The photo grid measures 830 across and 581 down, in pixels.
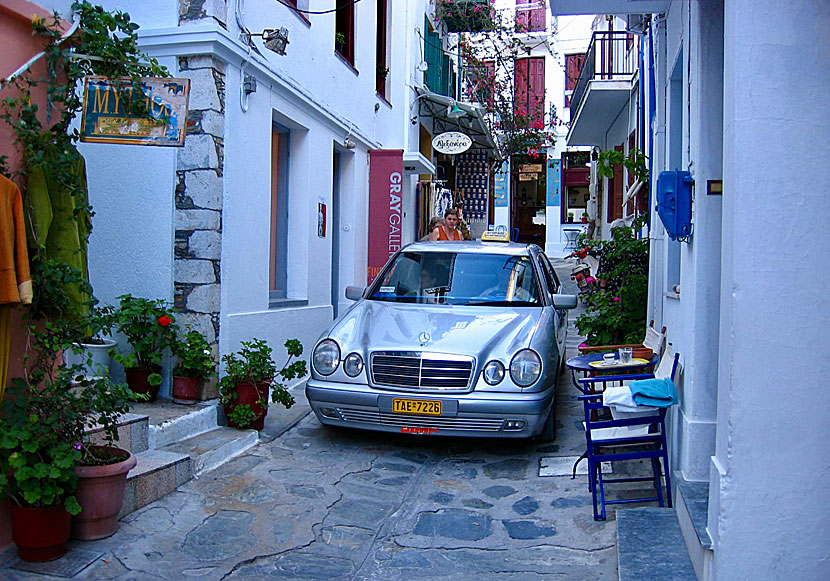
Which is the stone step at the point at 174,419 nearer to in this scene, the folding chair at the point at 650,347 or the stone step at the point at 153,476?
the stone step at the point at 153,476

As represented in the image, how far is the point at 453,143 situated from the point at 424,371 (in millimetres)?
9160

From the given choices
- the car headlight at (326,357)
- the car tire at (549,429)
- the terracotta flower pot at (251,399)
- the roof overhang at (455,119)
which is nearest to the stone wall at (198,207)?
the terracotta flower pot at (251,399)

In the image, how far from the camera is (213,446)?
223 inches

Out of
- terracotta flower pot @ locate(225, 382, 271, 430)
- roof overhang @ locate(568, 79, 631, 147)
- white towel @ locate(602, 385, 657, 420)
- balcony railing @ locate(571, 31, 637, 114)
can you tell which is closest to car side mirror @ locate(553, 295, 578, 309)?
white towel @ locate(602, 385, 657, 420)

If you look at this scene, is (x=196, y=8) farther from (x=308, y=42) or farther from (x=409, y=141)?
(x=409, y=141)

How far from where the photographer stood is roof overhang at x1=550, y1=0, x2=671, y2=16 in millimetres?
5727

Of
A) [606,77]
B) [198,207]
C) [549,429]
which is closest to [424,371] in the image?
[549,429]

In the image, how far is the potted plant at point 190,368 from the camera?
621 cm

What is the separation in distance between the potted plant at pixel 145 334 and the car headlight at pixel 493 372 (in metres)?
2.56

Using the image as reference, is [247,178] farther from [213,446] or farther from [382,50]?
[382,50]

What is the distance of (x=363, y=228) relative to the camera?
1167cm

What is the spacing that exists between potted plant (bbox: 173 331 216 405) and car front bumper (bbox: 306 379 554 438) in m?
1.00

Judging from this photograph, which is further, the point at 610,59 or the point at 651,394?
the point at 610,59

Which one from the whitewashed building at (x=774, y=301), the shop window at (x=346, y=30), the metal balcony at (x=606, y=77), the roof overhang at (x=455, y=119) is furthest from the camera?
the roof overhang at (x=455, y=119)
